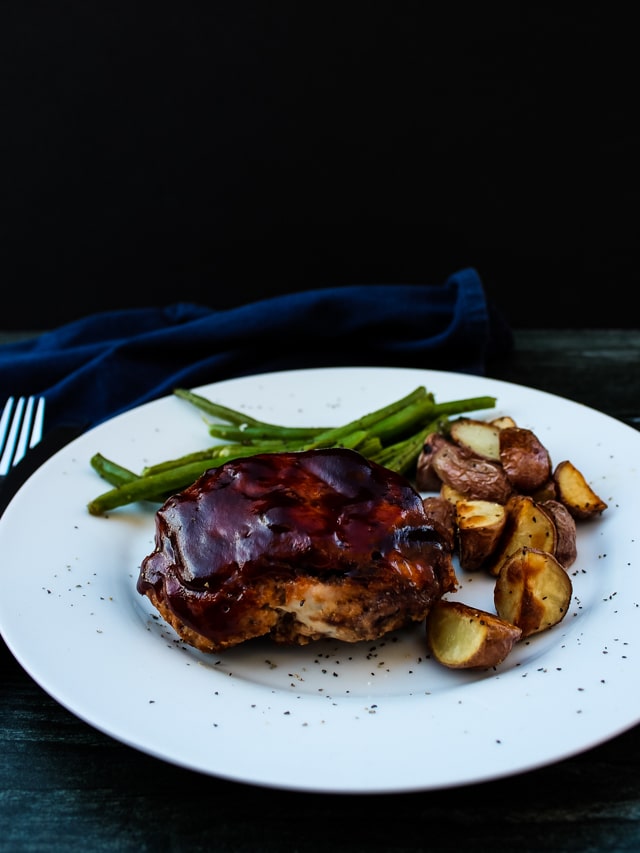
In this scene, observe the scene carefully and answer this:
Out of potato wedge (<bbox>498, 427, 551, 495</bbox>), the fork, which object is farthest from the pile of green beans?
the fork

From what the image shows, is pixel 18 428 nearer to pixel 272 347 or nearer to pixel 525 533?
pixel 272 347

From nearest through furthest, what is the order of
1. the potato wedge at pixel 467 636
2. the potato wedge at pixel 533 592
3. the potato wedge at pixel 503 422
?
1. the potato wedge at pixel 467 636
2. the potato wedge at pixel 533 592
3. the potato wedge at pixel 503 422

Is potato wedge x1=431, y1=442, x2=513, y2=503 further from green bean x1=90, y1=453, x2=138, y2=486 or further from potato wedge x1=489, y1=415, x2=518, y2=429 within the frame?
green bean x1=90, y1=453, x2=138, y2=486

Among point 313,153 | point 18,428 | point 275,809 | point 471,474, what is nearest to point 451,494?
point 471,474

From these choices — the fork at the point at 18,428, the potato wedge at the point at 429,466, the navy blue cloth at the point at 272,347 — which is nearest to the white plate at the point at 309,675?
the fork at the point at 18,428

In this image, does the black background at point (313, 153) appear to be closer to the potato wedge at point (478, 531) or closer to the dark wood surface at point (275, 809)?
the potato wedge at point (478, 531)

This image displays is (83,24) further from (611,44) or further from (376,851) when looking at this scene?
(376,851)
